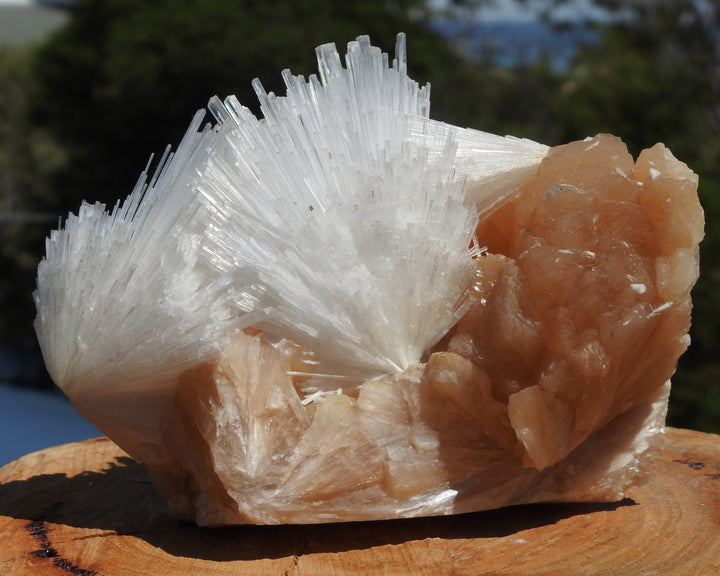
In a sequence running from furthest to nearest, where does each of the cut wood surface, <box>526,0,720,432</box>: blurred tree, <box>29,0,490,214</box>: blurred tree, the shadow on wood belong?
<box>29,0,490,214</box>: blurred tree
<box>526,0,720,432</box>: blurred tree
the shadow on wood
the cut wood surface

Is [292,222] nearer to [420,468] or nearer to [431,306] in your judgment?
[431,306]

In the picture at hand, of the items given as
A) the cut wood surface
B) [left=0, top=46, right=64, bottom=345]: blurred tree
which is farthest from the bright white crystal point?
[left=0, top=46, right=64, bottom=345]: blurred tree

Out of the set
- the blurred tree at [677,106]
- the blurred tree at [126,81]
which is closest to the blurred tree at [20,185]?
the blurred tree at [126,81]

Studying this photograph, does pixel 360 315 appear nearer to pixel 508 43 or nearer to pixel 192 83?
pixel 192 83

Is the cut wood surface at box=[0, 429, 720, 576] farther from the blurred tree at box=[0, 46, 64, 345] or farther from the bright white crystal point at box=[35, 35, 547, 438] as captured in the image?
the blurred tree at box=[0, 46, 64, 345]

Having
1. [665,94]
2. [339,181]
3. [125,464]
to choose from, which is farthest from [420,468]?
[665,94]
